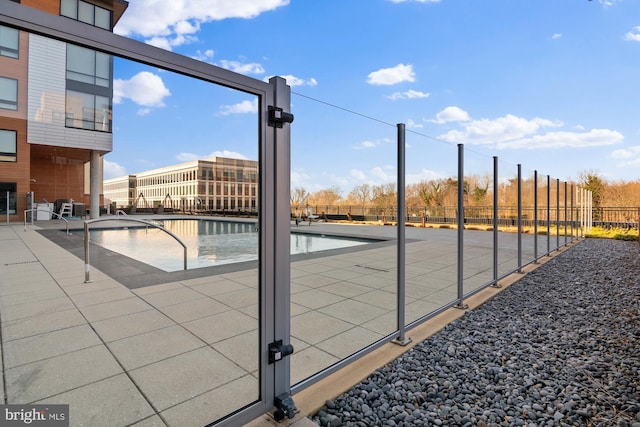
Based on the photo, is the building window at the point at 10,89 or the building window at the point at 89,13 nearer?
the building window at the point at 10,89

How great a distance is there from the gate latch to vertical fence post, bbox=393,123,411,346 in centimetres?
108

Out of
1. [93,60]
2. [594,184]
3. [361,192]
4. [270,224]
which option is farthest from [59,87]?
[594,184]

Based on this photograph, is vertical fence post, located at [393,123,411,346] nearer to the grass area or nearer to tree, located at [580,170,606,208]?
the grass area

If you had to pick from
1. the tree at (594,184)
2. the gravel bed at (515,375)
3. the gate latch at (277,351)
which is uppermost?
the tree at (594,184)

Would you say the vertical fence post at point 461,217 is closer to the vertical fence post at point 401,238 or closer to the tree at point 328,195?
the vertical fence post at point 401,238

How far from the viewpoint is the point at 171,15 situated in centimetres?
799

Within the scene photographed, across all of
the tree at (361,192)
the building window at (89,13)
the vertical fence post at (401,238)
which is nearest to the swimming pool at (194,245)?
the tree at (361,192)

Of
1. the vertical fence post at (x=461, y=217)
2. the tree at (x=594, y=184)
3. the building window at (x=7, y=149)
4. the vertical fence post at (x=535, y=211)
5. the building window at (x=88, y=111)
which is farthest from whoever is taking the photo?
the tree at (x=594, y=184)

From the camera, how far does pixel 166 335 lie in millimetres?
2279

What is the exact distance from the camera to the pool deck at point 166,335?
62.1 inches

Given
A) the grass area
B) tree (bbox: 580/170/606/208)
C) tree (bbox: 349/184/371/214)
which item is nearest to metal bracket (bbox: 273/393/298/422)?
tree (bbox: 349/184/371/214)

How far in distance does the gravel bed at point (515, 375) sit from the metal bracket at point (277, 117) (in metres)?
1.39

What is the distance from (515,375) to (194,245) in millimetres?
7130

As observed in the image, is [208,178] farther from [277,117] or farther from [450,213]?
[450,213]
